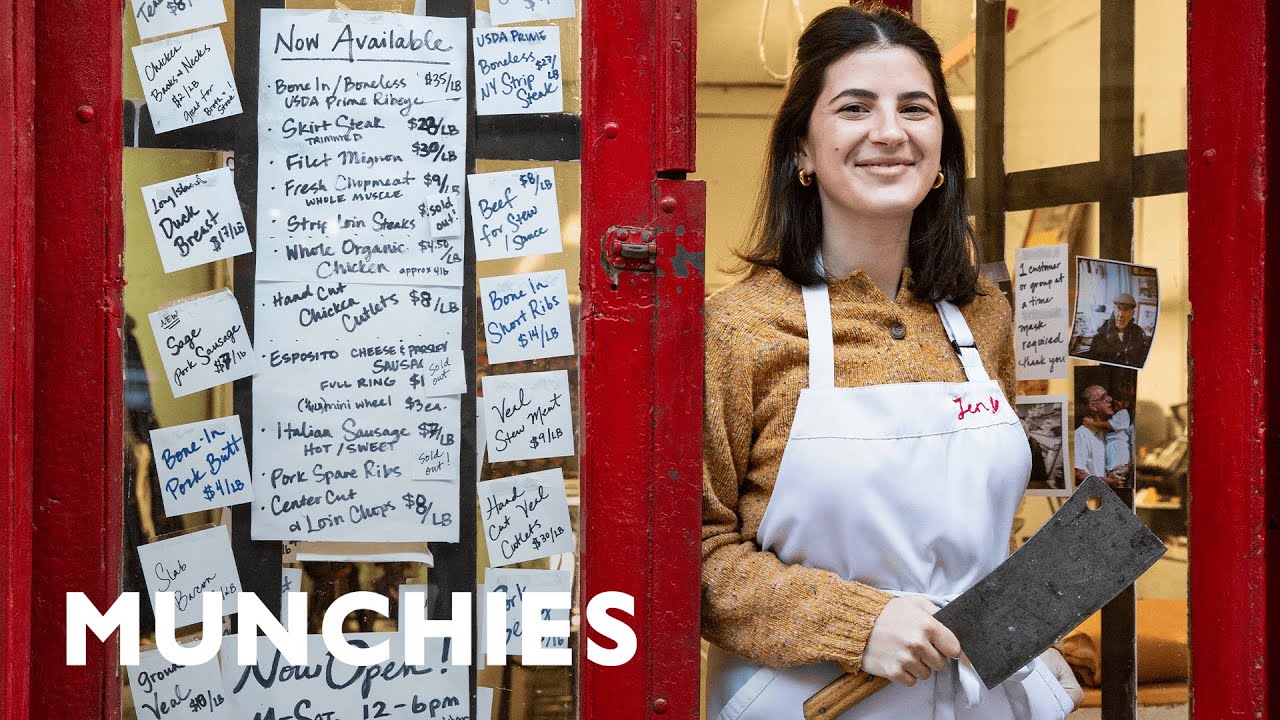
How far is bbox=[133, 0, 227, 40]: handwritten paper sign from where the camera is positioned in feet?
5.95

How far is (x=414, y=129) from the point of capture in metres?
1.86

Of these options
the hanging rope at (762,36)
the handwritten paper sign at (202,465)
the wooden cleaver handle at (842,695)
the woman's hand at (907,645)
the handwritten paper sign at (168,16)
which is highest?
the hanging rope at (762,36)

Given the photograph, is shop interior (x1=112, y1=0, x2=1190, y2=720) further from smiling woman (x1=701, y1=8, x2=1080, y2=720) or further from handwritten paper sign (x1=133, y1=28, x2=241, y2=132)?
smiling woman (x1=701, y1=8, x2=1080, y2=720)

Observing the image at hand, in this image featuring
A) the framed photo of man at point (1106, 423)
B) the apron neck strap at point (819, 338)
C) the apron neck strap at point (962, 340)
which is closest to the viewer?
the apron neck strap at point (819, 338)

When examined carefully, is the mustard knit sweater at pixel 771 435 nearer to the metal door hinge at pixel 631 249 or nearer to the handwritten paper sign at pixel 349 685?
the metal door hinge at pixel 631 249

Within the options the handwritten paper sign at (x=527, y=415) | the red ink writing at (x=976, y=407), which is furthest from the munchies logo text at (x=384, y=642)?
the red ink writing at (x=976, y=407)

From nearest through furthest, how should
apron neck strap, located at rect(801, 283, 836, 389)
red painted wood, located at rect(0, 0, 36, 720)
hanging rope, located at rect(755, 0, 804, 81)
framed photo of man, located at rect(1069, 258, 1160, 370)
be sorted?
red painted wood, located at rect(0, 0, 36, 720)
apron neck strap, located at rect(801, 283, 836, 389)
framed photo of man, located at rect(1069, 258, 1160, 370)
hanging rope, located at rect(755, 0, 804, 81)

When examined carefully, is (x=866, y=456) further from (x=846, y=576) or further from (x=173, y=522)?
(x=173, y=522)

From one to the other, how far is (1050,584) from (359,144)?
1237mm

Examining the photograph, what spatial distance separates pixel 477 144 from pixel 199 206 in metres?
0.42

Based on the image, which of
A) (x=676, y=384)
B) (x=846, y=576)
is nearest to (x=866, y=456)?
(x=846, y=576)

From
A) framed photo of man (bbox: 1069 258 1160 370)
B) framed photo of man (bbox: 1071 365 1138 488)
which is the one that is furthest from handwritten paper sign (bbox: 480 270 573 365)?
framed photo of man (bbox: 1071 365 1138 488)

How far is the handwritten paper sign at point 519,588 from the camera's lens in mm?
1868

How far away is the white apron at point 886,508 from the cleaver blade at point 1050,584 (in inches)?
4.1
